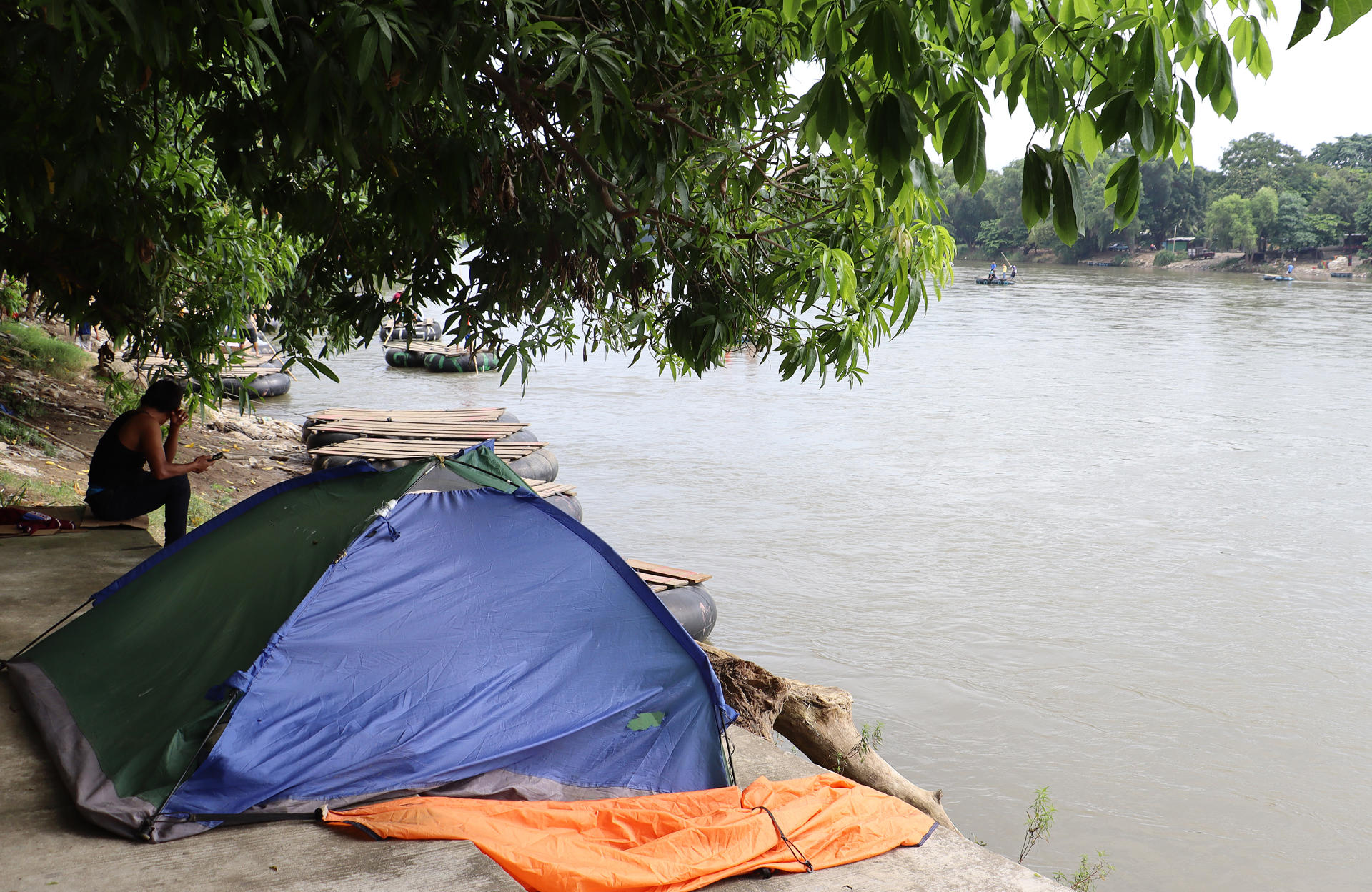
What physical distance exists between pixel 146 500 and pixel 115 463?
28 cm

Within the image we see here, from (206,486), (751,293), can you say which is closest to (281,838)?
(751,293)

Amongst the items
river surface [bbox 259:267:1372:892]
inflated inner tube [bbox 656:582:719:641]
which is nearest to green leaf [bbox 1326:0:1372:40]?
river surface [bbox 259:267:1372:892]

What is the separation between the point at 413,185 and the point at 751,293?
4.41 ft

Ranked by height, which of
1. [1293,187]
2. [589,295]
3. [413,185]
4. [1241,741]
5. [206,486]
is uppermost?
[1293,187]

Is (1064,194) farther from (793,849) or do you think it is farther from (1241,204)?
(1241,204)

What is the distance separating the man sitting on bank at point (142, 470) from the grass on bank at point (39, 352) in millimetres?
6929

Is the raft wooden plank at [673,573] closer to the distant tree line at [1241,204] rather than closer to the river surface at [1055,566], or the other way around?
the river surface at [1055,566]

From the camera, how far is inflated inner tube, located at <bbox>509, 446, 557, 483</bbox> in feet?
35.8

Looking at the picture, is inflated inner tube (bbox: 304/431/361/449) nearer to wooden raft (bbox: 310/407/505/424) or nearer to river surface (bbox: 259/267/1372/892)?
wooden raft (bbox: 310/407/505/424)

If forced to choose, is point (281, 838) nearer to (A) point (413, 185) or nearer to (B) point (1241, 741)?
(A) point (413, 185)

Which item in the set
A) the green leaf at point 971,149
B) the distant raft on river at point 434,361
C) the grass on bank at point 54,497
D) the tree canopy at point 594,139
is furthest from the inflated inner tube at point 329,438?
the green leaf at point 971,149

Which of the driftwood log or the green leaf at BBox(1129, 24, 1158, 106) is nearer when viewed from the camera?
the green leaf at BBox(1129, 24, 1158, 106)

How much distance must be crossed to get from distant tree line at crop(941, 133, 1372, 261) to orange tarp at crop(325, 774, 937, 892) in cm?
5816

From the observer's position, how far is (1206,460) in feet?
52.4
